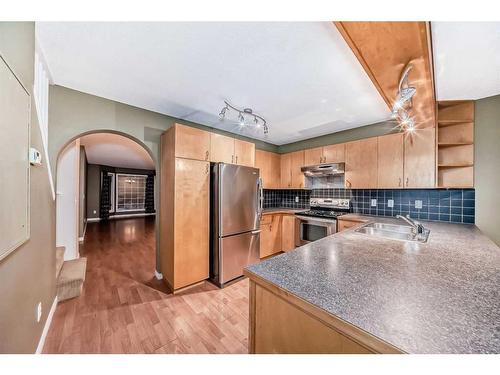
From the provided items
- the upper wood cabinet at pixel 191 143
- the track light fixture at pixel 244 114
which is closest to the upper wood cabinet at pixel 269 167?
the track light fixture at pixel 244 114

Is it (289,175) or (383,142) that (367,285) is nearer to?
(383,142)

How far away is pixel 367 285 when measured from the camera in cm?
81

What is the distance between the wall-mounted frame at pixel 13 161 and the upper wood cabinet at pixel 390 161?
11.5 feet

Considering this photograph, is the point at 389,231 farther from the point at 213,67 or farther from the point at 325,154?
the point at 213,67

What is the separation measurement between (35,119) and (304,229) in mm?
3381

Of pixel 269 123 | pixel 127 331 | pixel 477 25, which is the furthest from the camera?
pixel 269 123

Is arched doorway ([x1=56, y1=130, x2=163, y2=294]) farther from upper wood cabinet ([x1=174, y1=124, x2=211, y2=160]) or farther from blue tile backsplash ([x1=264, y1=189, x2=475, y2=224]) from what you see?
blue tile backsplash ([x1=264, y1=189, x2=475, y2=224])

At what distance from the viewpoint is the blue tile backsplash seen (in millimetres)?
2328

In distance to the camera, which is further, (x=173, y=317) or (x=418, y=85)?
(x=173, y=317)

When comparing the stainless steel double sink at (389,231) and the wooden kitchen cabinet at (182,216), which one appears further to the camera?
the wooden kitchen cabinet at (182,216)

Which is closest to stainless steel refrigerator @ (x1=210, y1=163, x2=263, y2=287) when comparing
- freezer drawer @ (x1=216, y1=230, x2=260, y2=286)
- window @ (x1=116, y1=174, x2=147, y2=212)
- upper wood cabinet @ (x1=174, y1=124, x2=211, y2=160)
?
freezer drawer @ (x1=216, y1=230, x2=260, y2=286)

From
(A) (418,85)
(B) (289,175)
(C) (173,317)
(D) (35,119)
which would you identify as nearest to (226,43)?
(A) (418,85)

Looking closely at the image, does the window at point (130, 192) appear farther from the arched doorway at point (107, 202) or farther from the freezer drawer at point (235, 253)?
the freezer drawer at point (235, 253)

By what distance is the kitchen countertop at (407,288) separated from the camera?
0.54 metres
